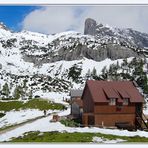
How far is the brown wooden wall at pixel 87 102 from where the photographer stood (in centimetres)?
2698

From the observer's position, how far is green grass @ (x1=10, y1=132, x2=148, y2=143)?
21.9 meters

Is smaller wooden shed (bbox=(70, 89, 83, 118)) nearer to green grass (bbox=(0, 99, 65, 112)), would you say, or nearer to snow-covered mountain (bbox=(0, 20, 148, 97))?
snow-covered mountain (bbox=(0, 20, 148, 97))

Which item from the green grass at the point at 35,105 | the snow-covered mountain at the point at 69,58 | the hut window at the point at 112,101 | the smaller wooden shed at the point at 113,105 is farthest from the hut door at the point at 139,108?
the green grass at the point at 35,105

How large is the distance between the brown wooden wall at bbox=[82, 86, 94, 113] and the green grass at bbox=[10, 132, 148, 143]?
11.8 feet

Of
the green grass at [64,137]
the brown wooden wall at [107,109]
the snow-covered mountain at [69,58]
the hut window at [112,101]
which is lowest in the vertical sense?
the green grass at [64,137]

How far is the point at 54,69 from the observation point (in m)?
119

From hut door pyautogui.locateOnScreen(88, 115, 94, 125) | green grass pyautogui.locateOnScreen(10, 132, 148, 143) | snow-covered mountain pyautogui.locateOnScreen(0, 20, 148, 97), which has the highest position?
snow-covered mountain pyautogui.locateOnScreen(0, 20, 148, 97)

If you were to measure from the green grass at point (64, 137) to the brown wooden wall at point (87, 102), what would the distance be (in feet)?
11.8

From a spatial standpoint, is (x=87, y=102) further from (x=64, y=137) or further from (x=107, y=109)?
(x=64, y=137)

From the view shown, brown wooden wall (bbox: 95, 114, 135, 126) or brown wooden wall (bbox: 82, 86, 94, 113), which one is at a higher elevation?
brown wooden wall (bbox: 82, 86, 94, 113)

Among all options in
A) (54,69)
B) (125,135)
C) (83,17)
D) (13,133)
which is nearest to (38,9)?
(83,17)

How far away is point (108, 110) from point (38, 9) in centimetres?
842

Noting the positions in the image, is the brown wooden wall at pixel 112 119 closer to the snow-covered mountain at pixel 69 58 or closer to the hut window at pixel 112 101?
the hut window at pixel 112 101

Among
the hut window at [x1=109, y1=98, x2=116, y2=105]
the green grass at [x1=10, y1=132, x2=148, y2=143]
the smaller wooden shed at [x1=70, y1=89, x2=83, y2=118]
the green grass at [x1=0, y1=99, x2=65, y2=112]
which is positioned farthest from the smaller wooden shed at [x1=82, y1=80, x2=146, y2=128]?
the green grass at [x1=0, y1=99, x2=65, y2=112]
